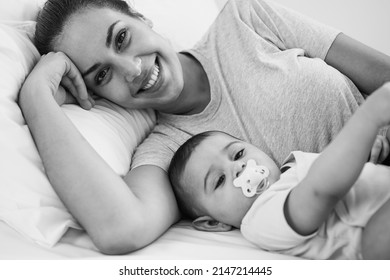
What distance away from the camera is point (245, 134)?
49.8 inches

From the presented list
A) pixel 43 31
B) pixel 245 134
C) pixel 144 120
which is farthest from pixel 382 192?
pixel 43 31

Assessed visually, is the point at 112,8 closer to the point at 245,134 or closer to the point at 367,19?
the point at 245,134

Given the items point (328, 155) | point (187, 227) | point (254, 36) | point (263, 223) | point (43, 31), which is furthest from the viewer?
point (254, 36)

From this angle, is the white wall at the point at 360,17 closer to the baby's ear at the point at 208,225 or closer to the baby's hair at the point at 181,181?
the baby's hair at the point at 181,181

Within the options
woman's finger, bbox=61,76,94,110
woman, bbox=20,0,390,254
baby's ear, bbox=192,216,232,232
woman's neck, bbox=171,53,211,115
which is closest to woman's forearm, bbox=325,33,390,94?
woman, bbox=20,0,390,254

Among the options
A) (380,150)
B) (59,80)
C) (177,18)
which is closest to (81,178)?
(59,80)

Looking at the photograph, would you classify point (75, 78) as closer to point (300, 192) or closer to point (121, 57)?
point (121, 57)

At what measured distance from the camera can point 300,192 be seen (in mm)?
839

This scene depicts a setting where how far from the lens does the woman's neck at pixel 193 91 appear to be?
1382mm

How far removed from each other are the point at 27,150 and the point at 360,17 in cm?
180

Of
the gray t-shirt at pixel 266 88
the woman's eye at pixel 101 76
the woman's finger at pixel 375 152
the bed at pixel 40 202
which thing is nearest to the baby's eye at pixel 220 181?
the bed at pixel 40 202

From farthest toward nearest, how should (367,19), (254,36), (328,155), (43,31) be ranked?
(367,19)
(254,36)
(43,31)
(328,155)

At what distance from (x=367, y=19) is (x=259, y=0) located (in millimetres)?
1044

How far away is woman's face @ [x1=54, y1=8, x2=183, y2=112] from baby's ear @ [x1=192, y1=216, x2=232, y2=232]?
373 millimetres
